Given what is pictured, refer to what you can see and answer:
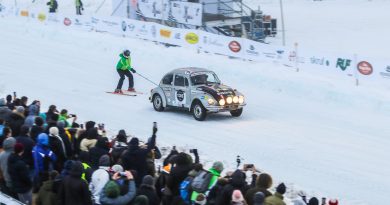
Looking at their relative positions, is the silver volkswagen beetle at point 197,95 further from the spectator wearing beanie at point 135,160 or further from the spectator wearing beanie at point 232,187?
the spectator wearing beanie at point 232,187

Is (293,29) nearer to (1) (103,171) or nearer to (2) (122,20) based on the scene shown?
(2) (122,20)

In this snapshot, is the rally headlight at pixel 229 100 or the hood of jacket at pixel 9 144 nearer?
the hood of jacket at pixel 9 144

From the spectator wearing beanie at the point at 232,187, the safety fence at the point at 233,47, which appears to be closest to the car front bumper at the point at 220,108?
the safety fence at the point at 233,47

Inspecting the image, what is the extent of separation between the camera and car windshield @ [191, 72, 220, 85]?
2184cm

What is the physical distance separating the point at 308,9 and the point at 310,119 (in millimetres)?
26513

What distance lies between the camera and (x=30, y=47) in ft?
112

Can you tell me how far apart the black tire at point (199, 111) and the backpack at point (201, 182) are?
414 inches

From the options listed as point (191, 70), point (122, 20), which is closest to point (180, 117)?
point (191, 70)

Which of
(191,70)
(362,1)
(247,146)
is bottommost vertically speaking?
(247,146)

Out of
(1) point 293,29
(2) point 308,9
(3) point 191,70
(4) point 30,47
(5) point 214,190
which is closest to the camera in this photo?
(5) point 214,190

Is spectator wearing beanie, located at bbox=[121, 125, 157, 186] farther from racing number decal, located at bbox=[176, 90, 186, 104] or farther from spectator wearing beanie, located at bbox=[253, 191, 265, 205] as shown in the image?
Answer: racing number decal, located at bbox=[176, 90, 186, 104]

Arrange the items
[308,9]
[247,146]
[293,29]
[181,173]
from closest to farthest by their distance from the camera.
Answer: [181,173], [247,146], [293,29], [308,9]

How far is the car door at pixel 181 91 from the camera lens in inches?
856

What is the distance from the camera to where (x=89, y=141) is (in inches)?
529
